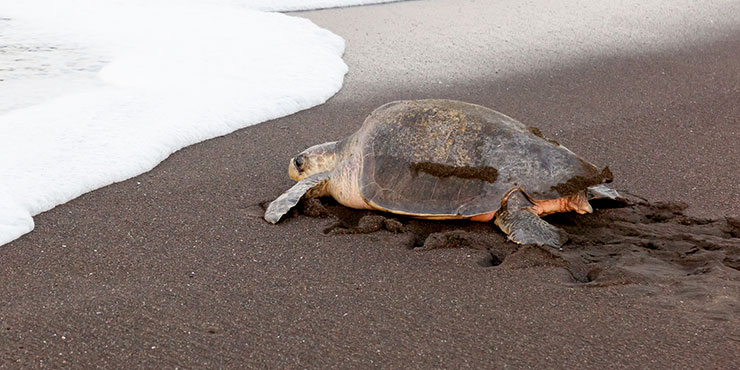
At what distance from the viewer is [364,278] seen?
3100 millimetres

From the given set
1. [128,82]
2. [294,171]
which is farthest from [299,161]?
[128,82]

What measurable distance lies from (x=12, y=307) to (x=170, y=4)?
6384 mm

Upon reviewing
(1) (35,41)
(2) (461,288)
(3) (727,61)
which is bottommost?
(1) (35,41)

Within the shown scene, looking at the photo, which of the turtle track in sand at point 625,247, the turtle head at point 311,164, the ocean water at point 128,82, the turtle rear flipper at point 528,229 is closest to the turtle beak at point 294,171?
the turtle head at point 311,164

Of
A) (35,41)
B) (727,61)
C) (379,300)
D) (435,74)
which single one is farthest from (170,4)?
(379,300)

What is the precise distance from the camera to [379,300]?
291 centimetres

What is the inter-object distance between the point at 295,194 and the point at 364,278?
861 millimetres

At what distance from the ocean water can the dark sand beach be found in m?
0.26

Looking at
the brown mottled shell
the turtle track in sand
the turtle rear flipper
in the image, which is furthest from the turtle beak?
the turtle rear flipper

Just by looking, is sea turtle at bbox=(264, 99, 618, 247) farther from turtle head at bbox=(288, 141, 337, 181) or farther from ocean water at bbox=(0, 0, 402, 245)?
ocean water at bbox=(0, 0, 402, 245)

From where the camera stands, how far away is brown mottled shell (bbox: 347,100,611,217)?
3.49m

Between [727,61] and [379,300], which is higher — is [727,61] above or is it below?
above

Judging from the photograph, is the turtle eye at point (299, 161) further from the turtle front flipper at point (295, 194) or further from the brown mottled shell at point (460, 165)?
the brown mottled shell at point (460, 165)

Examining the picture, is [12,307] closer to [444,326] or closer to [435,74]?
[444,326]
